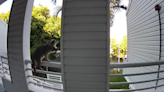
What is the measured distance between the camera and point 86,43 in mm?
1258

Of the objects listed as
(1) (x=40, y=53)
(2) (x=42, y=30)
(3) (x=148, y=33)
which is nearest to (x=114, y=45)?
(3) (x=148, y=33)

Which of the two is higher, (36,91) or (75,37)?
(75,37)

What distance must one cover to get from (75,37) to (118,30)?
8347 millimetres

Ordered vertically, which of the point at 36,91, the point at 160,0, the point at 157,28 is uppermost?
the point at 160,0

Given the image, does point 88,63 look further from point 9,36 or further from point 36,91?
point 9,36

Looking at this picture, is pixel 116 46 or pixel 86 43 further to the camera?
pixel 116 46

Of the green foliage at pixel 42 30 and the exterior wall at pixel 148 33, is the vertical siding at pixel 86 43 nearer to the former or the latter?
A: the exterior wall at pixel 148 33

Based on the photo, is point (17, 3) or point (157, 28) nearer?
point (17, 3)

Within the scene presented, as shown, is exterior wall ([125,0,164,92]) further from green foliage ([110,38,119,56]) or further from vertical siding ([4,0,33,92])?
green foliage ([110,38,119,56])

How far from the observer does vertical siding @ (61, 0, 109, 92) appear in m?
1.23

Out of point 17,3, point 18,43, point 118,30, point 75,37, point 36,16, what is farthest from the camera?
point 118,30

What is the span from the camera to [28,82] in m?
1.79

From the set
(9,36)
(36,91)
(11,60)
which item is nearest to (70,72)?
(36,91)

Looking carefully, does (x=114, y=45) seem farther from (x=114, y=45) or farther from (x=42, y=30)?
(x=42, y=30)
